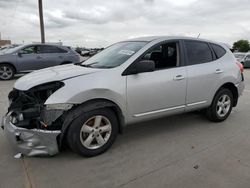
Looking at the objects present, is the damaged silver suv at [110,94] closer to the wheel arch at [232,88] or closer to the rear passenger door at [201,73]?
the rear passenger door at [201,73]

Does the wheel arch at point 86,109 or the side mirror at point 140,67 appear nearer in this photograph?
the wheel arch at point 86,109

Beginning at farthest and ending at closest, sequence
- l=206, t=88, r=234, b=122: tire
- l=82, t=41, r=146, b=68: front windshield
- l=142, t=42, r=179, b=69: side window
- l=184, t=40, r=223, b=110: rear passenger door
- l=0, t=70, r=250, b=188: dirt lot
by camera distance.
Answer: l=206, t=88, r=234, b=122: tire
l=184, t=40, r=223, b=110: rear passenger door
l=142, t=42, r=179, b=69: side window
l=82, t=41, r=146, b=68: front windshield
l=0, t=70, r=250, b=188: dirt lot

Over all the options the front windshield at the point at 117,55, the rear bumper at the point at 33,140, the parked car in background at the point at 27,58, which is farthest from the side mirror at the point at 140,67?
the parked car in background at the point at 27,58

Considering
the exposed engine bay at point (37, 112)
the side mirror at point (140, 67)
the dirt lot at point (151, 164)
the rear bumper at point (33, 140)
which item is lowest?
the dirt lot at point (151, 164)

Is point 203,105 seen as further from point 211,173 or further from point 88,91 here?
point 88,91

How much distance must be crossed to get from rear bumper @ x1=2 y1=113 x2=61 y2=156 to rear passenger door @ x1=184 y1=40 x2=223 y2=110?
2.33m

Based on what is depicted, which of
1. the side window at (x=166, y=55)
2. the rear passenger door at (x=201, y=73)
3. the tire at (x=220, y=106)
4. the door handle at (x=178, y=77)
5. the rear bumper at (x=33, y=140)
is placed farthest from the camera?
the tire at (x=220, y=106)

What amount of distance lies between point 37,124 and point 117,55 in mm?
1654

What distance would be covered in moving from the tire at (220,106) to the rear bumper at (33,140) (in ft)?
9.85

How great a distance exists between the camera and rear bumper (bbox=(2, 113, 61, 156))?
10.3ft

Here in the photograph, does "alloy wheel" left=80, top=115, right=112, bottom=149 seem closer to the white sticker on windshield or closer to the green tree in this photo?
the white sticker on windshield

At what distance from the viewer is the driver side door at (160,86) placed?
12.1ft

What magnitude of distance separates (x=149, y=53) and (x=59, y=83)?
1.56m

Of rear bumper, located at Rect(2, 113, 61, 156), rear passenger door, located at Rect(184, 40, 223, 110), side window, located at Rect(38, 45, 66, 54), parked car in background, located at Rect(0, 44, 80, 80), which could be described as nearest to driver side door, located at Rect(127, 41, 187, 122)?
rear passenger door, located at Rect(184, 40, 223, 110)
